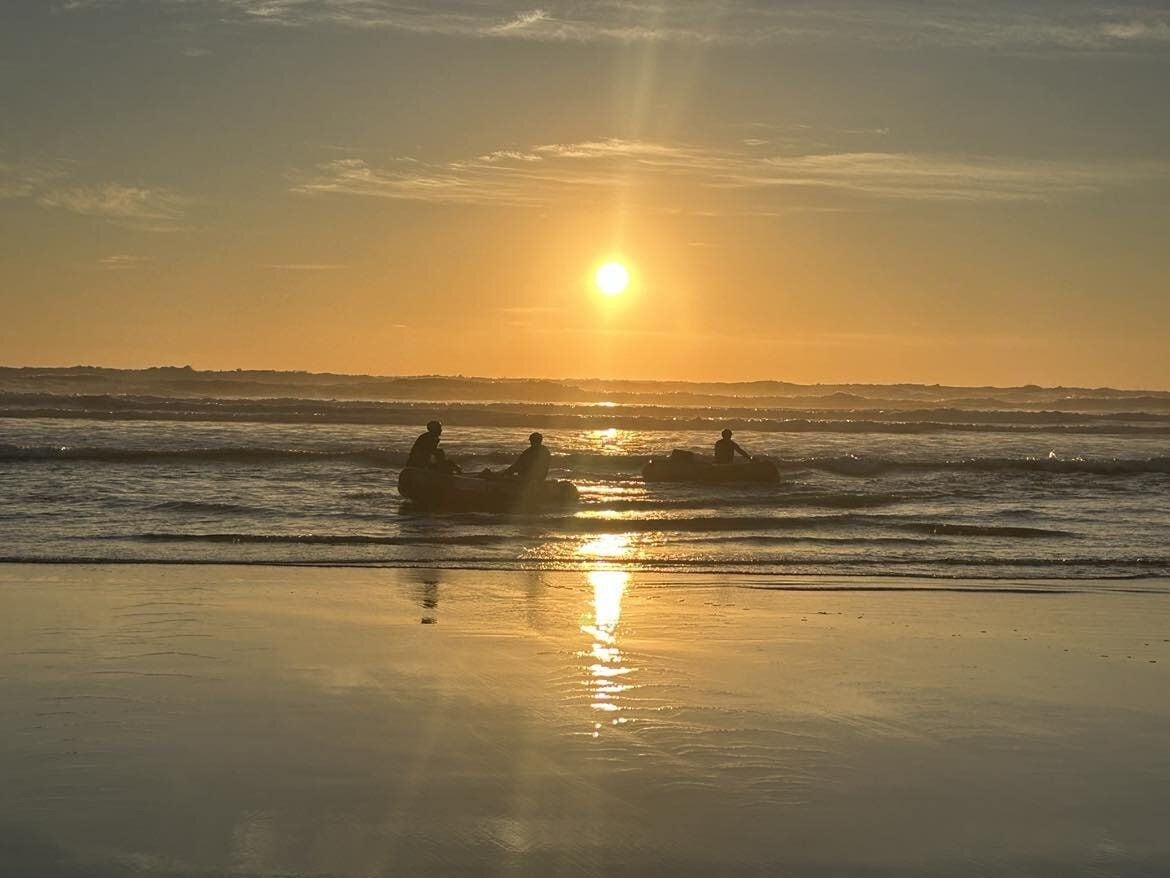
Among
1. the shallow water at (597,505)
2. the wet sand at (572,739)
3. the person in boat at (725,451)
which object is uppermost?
the person in boat at (725,451)

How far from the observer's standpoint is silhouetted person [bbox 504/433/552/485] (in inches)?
1016

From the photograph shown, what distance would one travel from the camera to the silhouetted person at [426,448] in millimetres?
26547

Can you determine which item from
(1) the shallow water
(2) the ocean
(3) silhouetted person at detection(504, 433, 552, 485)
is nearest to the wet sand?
(2) the ocean

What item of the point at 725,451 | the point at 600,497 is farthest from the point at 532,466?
the point at 725,451

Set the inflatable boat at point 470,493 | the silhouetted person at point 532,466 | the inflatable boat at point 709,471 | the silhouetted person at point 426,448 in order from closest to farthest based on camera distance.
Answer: the inflatable boat at point 470,493, the silhouetted person at point 532,466, the silhouetted person at point 426,448, the inflatable boat at point 709,471

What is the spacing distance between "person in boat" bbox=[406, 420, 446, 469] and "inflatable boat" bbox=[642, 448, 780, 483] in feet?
21.9

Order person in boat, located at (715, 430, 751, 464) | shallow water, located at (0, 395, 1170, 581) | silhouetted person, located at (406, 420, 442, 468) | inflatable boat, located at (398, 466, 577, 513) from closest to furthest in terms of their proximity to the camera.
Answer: shallow water, located at (0, 395, 1170, 581) → inflatable boat, located at (398, 466, 577, 513) → silhouetted person, located at (406, 420, 442, 468) → person in boat, located at (715, 430, 751, 464)

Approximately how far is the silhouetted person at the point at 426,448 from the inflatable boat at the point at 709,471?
666cm

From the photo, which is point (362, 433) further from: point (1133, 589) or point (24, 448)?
point (1133, 589)

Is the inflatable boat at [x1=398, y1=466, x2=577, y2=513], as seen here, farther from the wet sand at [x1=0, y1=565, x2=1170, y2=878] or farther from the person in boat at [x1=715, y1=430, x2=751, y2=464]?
the wet sand at [x1=0, y1=565, x2=1170, y2=878]

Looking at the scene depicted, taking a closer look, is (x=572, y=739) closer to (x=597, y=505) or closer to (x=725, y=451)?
(x=597, y=505)

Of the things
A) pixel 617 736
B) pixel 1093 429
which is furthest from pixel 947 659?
pixel 1093 429

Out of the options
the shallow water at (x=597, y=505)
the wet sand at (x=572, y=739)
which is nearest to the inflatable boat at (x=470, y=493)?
the shallow water at (x=597, y=505)

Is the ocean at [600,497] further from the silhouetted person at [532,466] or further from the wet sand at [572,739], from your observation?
the wet sand at [572,739]
